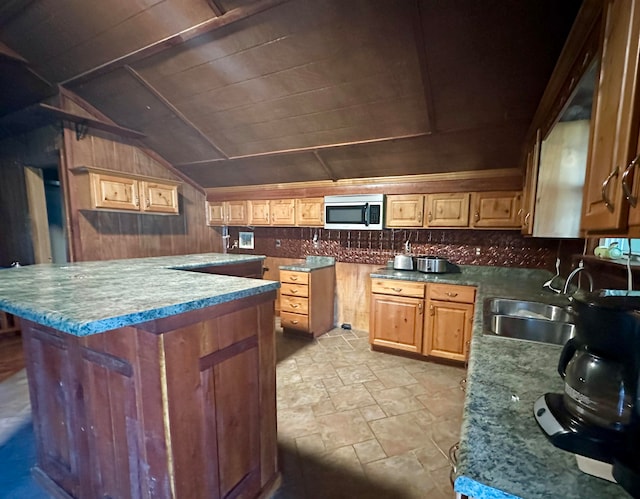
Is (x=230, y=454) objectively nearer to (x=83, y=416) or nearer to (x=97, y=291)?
(x=83, y=416)

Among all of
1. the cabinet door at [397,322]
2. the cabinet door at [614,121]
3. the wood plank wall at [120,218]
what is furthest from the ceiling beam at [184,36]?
the cabinet door at [397,322]

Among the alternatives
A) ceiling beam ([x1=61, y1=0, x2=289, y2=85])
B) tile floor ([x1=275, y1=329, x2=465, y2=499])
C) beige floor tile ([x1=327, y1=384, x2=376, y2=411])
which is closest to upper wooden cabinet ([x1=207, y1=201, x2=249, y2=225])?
ceiling beam ([x1=61, y1=0, x2=289, y2=85])

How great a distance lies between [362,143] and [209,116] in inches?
66.1

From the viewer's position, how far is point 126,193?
3371mm

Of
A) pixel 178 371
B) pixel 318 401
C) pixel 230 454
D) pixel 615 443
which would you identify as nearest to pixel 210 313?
pixel 178 371

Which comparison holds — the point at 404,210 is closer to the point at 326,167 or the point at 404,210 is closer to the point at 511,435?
the point at 326,167

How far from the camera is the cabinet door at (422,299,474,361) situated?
2.74 meters

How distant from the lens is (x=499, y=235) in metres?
3.07

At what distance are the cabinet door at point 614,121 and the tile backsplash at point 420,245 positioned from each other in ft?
6.13

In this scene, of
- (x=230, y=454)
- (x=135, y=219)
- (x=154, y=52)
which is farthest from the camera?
(x=135, y=219)

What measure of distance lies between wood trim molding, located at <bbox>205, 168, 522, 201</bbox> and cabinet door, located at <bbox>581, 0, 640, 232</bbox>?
2.17 metres

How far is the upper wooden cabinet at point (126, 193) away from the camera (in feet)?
10.2

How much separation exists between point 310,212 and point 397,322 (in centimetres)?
183

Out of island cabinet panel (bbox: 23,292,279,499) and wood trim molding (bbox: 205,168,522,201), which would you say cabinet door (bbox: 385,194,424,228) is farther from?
island cabinet panel (bbox: 23,292,279,499)
